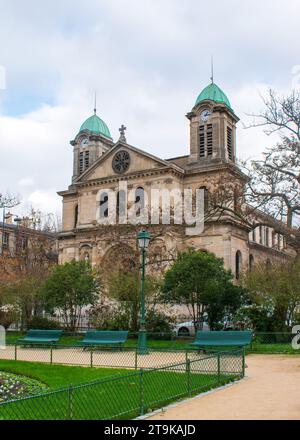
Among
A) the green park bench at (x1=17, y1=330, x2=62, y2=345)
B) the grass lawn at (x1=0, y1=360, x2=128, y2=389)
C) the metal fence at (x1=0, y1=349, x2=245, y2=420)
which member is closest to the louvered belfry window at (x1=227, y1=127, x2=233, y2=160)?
the green park bench at (x1=17, y1=330, x2=62, y2=345)

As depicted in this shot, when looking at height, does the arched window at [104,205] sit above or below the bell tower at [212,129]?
below

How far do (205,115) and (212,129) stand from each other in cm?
171

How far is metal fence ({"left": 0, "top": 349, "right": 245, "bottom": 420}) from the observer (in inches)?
356

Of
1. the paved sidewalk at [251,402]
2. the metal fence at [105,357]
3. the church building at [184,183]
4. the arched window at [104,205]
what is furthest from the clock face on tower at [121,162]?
the paved sidewalk at [251,402]

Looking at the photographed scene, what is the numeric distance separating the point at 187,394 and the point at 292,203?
17572 mm

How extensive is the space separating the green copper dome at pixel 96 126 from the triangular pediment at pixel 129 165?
359 inches

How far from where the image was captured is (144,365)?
18391mm

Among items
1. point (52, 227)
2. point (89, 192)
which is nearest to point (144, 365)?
point (89, 192)

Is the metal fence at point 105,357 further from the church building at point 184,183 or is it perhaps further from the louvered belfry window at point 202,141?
the louvered belfry window at point 202,141

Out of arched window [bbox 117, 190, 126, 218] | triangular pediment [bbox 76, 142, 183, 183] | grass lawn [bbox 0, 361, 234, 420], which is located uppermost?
triangular pediment [bbox 76, 142, 183, 183]

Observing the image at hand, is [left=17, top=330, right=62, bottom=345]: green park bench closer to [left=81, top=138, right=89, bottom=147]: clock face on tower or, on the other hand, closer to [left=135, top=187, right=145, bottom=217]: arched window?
[left=135, top=187, right=145, bottom=217]: arched window

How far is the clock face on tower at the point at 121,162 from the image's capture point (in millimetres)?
52156

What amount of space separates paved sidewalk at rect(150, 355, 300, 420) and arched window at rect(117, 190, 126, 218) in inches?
1403

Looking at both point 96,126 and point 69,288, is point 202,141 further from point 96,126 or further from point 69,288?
point 69,288
